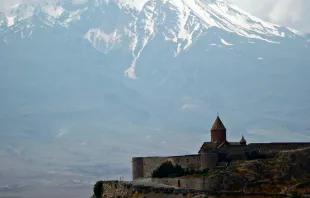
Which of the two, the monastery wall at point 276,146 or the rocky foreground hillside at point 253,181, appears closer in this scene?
the rocky foreground hillside at point 253,181

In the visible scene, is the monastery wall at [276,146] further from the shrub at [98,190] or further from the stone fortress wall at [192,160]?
the shrub at [98,190]

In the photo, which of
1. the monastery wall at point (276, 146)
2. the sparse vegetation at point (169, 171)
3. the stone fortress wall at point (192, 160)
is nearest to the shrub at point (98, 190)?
the sparse vegetation at point (169, 171)

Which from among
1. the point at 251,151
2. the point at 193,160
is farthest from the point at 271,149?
the point at 193,160

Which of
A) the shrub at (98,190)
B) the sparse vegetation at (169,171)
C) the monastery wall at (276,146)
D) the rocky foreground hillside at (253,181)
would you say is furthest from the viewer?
the monastery wall at (276,146)

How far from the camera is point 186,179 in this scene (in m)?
84.9

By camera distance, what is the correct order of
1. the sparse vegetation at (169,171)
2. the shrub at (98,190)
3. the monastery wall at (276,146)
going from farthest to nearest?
the monastery wall at (276,146) < the shrub at (98,190) < the sparse vegetation at (169,171)

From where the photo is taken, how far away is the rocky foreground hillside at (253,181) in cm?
7943

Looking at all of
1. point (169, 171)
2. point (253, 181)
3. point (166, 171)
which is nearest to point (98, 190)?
point (166, 171)

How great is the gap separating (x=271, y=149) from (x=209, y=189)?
15.4 m

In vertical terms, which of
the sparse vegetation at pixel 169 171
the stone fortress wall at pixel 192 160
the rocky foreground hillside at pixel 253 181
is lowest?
the rocky foreground hillside at pixel 253 181

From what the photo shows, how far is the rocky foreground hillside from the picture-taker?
79.4 meters

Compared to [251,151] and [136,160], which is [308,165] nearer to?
[251,151]

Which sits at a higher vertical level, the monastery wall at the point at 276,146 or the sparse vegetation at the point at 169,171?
the monastery wall at the point at 276,146

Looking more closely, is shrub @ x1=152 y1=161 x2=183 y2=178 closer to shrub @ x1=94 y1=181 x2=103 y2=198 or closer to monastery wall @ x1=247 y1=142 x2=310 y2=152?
shrub @ x1=94 y1=181 x2=103 y2=198
